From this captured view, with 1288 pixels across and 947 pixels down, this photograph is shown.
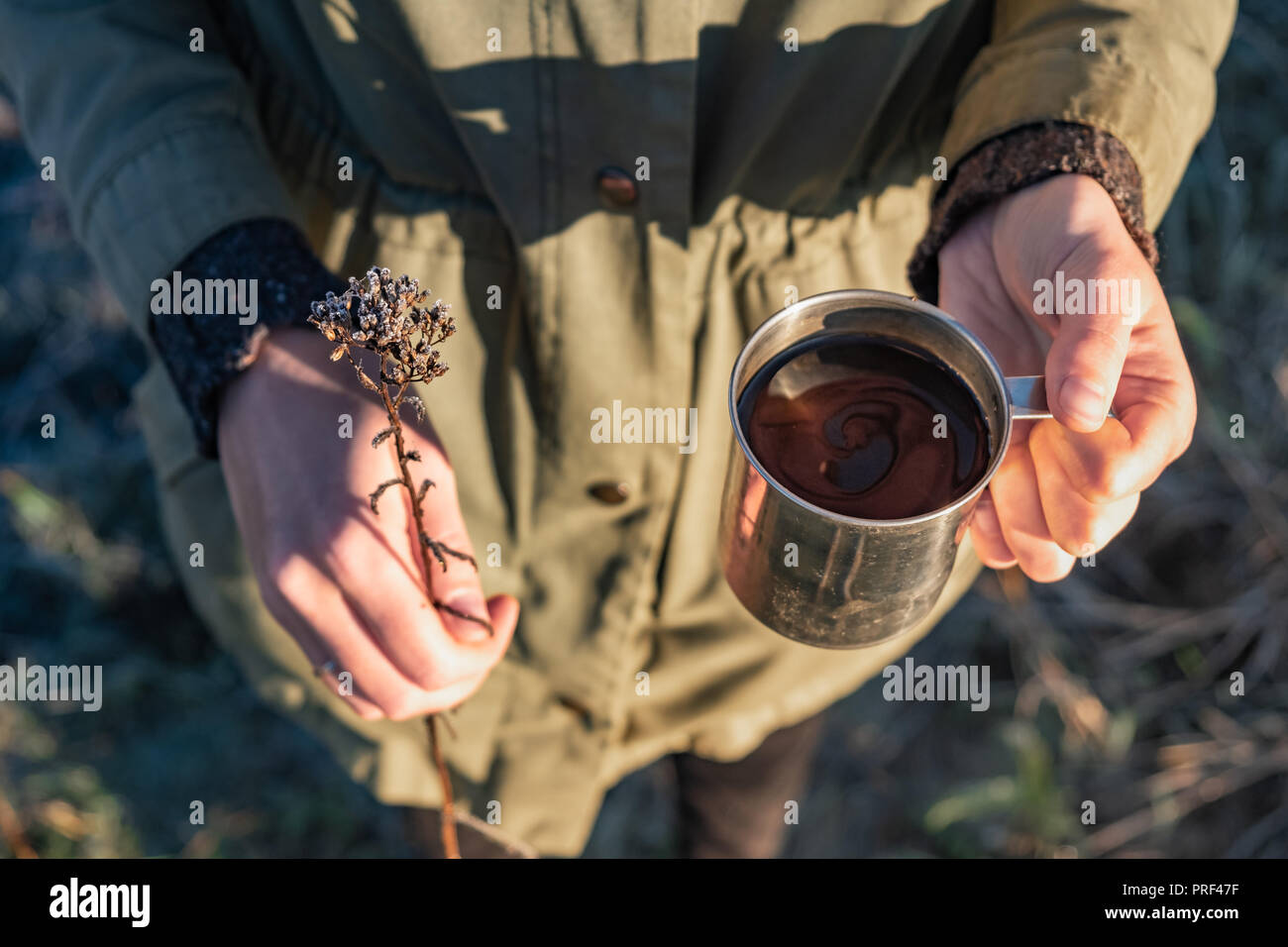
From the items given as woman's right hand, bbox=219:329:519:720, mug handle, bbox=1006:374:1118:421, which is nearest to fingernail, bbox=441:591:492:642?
woman's right hand, bbox=219:329:519:720

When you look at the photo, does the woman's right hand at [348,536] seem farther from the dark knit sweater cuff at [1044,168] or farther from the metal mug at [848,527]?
the dark knit sweater cuff at [1044,168]

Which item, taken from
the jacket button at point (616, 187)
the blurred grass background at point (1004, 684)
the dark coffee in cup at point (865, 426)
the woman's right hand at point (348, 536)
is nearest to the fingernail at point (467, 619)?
the woman's right hand at point (348, 536)

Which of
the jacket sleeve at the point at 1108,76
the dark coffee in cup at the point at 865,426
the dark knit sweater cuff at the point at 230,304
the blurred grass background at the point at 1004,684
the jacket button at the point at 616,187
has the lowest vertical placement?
the blurred grass background at the point at 1004,684

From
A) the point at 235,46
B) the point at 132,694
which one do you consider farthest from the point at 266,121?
the point at 132,694

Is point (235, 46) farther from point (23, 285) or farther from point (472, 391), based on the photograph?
point (23, 285)

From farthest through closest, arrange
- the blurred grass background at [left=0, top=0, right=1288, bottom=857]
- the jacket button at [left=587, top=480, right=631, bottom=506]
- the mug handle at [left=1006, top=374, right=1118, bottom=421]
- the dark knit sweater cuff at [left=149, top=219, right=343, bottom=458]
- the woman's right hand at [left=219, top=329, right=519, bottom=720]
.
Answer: the blurred grass background at [left=0, top=0, right=1288, bottom=857], the jacket button at [left=587, top=480, right=631, bottom=506], the dark knit sweater cuff at [left=149, top=219, right=343, bottom=458], the woman's right hand at [left=219, top=329, right=519, bottom=720], the mug handle at [left=1006, top=374, right=1118, bottom=421]

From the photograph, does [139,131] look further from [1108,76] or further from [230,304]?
[1108,76]

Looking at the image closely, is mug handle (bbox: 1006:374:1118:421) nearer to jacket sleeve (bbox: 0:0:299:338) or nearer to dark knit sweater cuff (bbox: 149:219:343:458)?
dark knit sweater cuff (bbox: 149:219:343:458)
